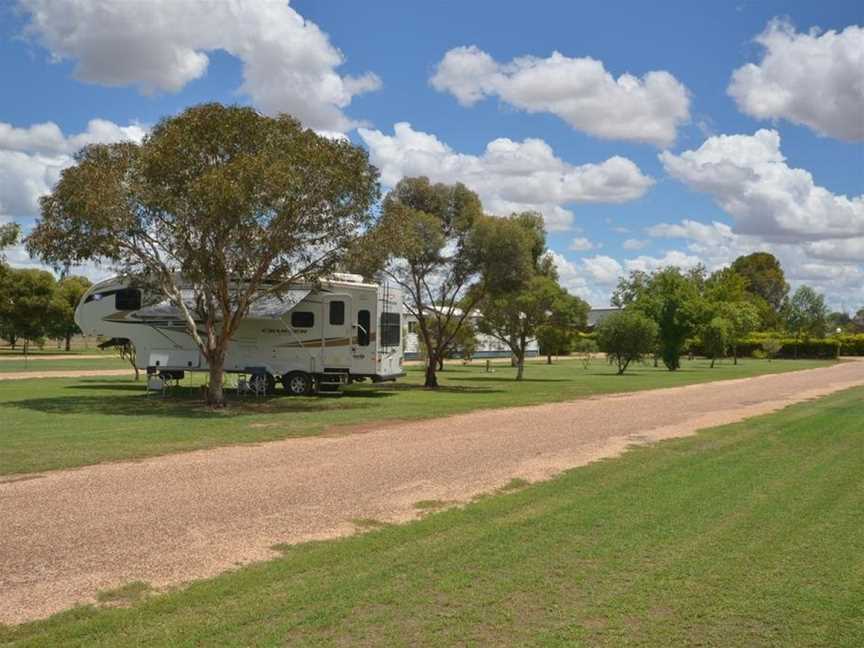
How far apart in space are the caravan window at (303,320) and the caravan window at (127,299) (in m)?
4.33

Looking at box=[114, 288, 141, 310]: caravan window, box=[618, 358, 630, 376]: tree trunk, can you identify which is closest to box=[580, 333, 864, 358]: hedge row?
box=[618, 358, 630, 376]: tree trunk

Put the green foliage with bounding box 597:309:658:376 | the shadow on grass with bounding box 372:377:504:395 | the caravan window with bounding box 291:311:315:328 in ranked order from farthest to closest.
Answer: the green foliage with bounding box 597:309:658:376 < the shadow on grass with bounding box 372:377:504:395 < the caravan window with bounding box 291:311:315:328

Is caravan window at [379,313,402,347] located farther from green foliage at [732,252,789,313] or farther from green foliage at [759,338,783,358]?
green foliage at [732,252,789,313]

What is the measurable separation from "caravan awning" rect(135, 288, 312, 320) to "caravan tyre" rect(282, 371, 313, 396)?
6.03 ft

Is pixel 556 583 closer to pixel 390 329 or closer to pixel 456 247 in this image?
pixel 390 329

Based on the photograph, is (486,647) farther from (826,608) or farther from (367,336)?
(367,336)

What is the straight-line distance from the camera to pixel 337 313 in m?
23.4

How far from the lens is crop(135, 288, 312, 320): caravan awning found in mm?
22344

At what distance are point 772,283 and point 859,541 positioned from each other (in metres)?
115

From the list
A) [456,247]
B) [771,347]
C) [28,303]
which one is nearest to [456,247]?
[456,247]

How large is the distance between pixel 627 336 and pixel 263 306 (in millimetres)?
28103

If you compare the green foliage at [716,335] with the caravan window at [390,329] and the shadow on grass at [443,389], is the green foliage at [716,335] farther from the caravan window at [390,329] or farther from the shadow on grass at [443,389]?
the caravan window at [390,329]

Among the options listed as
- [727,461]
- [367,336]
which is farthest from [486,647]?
[367,336]

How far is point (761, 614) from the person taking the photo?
211 inches
